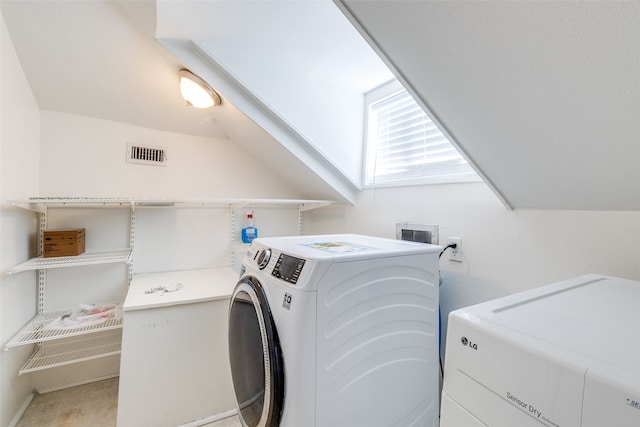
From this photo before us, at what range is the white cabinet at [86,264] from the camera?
1.61 metres

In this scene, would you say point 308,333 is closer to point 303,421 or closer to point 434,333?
point 303,421

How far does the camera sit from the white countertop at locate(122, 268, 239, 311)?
1.59 meters

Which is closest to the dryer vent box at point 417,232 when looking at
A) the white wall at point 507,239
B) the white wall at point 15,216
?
the white wall at point 507,239

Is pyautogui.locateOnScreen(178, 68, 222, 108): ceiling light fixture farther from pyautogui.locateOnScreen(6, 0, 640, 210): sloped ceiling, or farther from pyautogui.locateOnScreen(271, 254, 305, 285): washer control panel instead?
pyautogui.locateOnScreen(271, 254, 305, 285): washer control panel

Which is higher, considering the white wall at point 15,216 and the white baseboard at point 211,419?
the white wall at point 15,216

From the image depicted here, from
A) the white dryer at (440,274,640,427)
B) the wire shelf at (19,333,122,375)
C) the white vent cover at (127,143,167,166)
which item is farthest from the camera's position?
the white vent cover at (127,143,167,166)

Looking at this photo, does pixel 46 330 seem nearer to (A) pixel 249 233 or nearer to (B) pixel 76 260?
(B) pixel 76 260

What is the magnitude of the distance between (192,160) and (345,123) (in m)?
1.35

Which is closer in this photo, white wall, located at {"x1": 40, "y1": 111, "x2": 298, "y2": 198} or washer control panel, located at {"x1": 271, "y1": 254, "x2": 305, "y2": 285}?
washer control panel, located at {"x1": 271, "y1": 254, "x2": 305, "y2": 285}

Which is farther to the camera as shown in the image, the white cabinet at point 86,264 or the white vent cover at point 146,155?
the white vent cover at point 146,155

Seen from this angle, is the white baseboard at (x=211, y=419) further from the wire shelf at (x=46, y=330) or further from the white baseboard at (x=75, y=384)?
the white baseboard at (x=75, y=384)

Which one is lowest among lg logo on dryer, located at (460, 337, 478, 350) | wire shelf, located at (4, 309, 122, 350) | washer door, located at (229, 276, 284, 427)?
wire shelf, located at (4, 309, 122, 350)

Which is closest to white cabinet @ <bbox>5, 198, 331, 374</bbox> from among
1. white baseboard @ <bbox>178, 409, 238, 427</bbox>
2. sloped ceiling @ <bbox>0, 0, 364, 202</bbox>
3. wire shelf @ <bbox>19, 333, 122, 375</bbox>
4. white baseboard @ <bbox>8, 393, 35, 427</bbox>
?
wire shelf @ <bbox>19, 333, 122, 375</bbox>

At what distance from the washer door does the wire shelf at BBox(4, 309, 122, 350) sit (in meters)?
0.95
